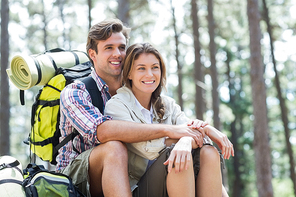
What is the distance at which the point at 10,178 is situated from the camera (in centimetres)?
258

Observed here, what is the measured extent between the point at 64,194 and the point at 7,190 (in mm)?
391

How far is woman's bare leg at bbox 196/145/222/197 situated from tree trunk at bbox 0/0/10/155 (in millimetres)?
6917

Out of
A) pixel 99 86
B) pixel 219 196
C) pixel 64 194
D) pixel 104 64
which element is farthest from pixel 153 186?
pixel 104 64

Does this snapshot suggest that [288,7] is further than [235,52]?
No

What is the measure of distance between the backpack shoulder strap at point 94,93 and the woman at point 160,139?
0.71 feet

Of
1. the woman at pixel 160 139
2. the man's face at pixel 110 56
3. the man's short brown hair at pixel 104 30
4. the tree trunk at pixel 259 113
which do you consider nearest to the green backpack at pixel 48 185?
the woman at pixel 160 139

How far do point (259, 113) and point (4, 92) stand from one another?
20.6 ft

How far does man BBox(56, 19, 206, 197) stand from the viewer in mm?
2510

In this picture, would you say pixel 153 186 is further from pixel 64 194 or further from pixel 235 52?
pixel 235 52

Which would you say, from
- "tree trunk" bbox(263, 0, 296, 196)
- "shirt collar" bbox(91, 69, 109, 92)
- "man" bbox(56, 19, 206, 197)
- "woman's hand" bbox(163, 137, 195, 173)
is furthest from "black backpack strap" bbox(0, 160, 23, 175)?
"tree trunk" bbox(263, 0, 296, 196)

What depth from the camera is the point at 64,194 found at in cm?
253

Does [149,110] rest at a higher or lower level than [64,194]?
higher

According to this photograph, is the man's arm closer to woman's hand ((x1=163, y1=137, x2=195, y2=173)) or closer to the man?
the man

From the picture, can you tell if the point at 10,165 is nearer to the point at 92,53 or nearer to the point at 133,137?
the point at 133,137
